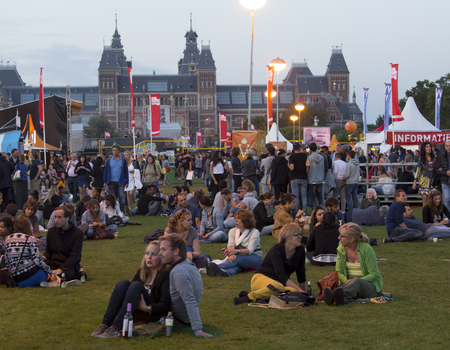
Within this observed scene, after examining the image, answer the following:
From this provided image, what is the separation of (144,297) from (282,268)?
5.52 ft

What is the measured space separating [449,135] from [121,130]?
11420 cm

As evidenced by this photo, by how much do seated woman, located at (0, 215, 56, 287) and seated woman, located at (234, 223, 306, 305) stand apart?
2.48 metres

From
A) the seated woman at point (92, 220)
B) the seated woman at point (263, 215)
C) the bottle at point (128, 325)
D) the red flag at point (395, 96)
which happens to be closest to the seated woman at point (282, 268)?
the bottle at point (128, 325)

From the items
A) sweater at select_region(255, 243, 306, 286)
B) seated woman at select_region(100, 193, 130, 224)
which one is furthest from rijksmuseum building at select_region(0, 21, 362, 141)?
sweater at select_region(255, 243, 306, 286)

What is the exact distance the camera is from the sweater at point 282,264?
568 centimetres

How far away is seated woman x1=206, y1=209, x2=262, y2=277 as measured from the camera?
7254mm

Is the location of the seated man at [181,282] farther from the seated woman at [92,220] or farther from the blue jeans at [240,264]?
the seated woman at [92,220]

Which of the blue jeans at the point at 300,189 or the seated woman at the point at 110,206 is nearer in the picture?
the seated woman at the point at 110,206

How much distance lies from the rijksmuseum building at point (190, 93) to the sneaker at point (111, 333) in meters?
120

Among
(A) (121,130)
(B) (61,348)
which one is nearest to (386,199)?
(B) (61,348)

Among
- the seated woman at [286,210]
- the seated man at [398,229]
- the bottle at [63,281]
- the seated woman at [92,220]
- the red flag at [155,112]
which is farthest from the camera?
the red flag at [155,112]

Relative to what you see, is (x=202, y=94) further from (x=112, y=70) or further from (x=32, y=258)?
(x=32, y=258)

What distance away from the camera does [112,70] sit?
127500mm

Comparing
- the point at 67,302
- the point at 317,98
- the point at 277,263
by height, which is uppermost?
the point at 317,98
